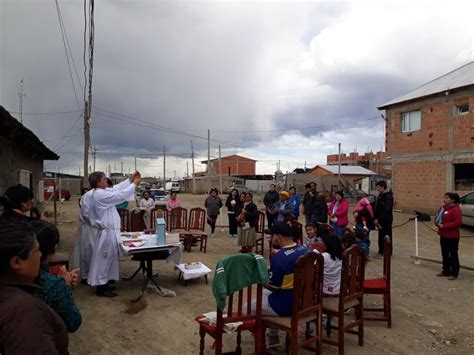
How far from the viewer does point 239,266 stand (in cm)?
329

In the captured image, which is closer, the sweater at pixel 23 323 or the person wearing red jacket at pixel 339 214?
the sweater at pixel 23 323

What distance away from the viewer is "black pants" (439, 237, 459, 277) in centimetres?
701

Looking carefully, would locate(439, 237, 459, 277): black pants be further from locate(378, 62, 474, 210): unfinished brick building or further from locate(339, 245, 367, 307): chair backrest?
locate(378, 62, 474, 210): unfinished brick building

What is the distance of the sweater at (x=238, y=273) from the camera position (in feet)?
10.4

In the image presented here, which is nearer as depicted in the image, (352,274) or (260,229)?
(352,274)

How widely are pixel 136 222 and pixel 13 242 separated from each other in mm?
7223

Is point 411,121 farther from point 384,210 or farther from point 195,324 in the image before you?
point 195,324

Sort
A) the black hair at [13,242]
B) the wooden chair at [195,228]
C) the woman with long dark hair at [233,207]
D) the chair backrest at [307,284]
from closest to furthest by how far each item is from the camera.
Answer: the black hair at [13,242] < the chair backrest at [307,284] < the wooden chair at [195,228] < the woman with long dark hair at [233,207]

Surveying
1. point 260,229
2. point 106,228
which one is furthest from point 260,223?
point 106,228

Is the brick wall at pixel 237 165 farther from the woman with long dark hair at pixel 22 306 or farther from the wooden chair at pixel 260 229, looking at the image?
the woman with long dark hair at pixel 22 306

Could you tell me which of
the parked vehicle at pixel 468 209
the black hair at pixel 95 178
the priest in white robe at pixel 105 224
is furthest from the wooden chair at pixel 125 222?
the parked vehicle at pixel 468 209

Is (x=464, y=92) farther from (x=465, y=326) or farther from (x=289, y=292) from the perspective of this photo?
(x=289, y=292)

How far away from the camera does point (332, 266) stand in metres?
4.40

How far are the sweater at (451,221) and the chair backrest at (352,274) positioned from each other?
11.9 feet
